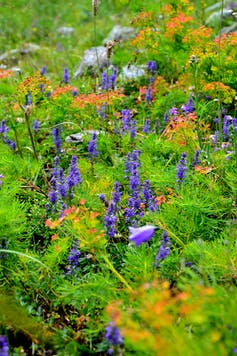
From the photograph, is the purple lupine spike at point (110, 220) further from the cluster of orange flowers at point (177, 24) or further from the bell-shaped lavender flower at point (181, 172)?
the cluster of orange flowers at point (177, 24)

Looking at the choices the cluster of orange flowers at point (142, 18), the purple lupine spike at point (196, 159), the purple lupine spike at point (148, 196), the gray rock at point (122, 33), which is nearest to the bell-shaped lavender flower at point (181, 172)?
the purple lupine spike at point (148, 196)

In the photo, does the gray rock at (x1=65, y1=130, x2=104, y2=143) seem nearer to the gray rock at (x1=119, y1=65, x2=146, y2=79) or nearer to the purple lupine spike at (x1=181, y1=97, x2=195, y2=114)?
the purple lupine spike at (x1=181, y1=97, x2=195, y2=114)

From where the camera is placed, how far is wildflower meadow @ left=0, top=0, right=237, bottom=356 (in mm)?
1804

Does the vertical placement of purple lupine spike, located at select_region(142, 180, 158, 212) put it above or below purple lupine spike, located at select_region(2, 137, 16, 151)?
above

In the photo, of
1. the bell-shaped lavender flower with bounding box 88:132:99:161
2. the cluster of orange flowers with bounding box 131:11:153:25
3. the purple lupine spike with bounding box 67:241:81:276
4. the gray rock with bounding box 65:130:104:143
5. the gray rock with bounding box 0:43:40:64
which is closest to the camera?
the purple lupine spike with bounding box 67:241:81:276

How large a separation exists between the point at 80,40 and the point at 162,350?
667cm

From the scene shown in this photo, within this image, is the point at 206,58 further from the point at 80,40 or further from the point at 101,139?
the point at 80,40

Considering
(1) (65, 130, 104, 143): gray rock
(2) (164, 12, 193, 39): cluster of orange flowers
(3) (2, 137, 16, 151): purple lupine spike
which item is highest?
(2) (164, 12, 193, 39): cluster of orange flowers

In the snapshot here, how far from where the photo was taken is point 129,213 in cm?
274

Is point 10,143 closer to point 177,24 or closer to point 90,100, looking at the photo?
point 90,100

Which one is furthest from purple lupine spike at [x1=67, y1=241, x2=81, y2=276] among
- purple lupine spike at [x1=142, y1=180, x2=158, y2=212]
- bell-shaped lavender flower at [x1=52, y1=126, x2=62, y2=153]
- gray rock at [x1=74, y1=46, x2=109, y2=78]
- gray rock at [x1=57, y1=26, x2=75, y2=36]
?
gray rock at [x1=57, y1=26, x2=75, y2=36]

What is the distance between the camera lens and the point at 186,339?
164 centimetres

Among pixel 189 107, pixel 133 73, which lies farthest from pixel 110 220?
pixel 133 73

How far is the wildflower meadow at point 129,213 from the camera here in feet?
5.92
